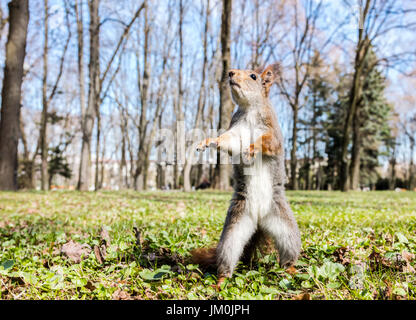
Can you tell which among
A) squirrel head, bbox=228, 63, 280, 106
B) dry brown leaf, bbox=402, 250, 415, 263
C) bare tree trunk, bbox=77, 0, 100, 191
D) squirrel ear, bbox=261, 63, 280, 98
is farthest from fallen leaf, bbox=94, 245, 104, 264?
bare tree trunk, bbox=77, 0, 100, 191

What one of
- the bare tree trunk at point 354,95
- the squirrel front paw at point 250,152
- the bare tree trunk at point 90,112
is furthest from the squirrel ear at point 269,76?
the bare tree trunk at point 354,95

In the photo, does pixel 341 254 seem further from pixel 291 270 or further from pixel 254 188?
pixel 254 188

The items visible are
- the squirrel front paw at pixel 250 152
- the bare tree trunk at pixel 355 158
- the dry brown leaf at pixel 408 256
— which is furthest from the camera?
the bare tree trunk at pixel 355 158

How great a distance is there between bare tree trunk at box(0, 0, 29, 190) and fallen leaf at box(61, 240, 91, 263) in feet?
30.4

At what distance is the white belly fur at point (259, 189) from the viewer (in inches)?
107

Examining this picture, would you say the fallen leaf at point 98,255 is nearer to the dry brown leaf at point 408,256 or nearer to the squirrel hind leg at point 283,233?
the squirrel hind leg at point 283,233

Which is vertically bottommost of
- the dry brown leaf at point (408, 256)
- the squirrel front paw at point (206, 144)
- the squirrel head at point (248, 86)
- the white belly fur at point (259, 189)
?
the dry brown leaf at point (408, 256)

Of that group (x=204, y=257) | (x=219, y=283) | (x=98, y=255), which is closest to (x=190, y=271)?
(x=204, y=257)

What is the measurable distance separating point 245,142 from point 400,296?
1598mm

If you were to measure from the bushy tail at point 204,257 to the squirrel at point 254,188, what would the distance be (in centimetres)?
27

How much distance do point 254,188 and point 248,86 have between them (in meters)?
0.98
